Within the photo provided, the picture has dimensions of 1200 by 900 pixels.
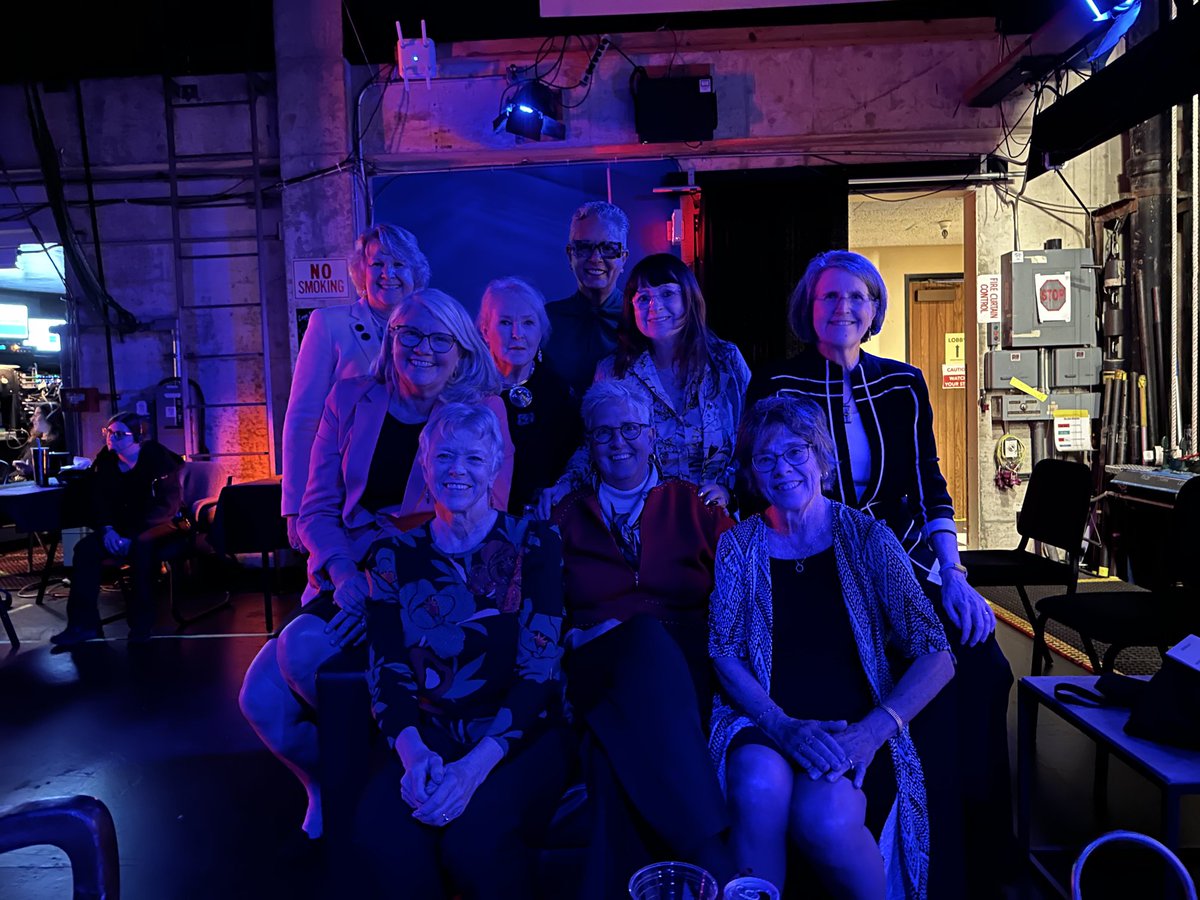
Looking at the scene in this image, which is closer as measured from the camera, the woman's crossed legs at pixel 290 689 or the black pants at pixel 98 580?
the woman's crossed legs at pixel 290 689

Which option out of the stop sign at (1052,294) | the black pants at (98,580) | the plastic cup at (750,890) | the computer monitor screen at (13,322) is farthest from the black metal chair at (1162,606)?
the computer monitor screen at (13,322)

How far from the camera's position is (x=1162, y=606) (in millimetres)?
2881

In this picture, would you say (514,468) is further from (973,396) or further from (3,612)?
(973,396)

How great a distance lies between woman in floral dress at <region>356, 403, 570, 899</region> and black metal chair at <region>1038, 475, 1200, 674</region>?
221 cm

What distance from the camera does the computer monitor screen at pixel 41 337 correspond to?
11.5 m

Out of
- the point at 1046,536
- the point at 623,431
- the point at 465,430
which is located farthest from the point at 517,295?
the point at 1046,536

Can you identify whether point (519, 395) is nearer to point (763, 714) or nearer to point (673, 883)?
point (763, 714)

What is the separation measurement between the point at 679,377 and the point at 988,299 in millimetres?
4466

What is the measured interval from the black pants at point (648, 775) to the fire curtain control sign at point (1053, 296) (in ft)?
17.2

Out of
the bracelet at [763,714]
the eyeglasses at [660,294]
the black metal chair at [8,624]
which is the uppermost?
the eyeglasses at [660,294]

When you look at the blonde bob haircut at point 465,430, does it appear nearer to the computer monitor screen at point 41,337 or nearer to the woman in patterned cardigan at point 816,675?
the woman in patterned cardigan at point 816,675

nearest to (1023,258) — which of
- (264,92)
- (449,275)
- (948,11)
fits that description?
(948,11)

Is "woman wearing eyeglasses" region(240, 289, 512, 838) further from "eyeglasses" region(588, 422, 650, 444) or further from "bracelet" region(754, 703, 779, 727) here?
"bracelet" region(754, 703, 779, 727)

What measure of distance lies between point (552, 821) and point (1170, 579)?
238 cm
